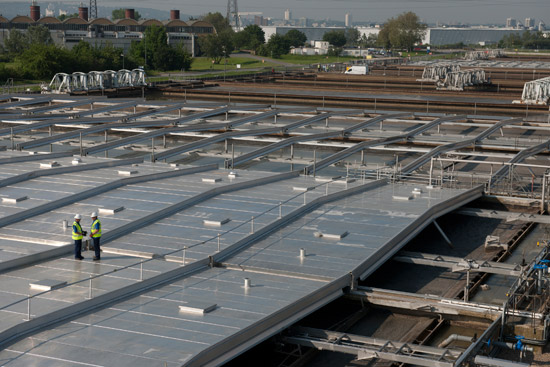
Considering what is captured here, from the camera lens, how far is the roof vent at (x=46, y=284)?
1714 centimetres

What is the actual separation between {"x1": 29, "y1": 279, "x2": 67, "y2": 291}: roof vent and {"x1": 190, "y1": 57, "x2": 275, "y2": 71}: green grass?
9395cm

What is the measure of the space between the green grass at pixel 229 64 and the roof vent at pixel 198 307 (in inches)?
3722

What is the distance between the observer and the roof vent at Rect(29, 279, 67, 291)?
1714cm

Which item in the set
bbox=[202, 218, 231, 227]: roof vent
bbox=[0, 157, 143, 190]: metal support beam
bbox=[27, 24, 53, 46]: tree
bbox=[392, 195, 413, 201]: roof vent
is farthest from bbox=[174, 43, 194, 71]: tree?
bbox=[202, 218, 231, 227]: roof vent

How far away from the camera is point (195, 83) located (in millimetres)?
76312

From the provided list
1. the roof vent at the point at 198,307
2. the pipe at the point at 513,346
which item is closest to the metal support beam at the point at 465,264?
the pipe at the point at 513,346

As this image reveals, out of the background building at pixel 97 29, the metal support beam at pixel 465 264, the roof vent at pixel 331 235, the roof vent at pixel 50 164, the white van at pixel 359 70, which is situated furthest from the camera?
the background building at pixel 97 29

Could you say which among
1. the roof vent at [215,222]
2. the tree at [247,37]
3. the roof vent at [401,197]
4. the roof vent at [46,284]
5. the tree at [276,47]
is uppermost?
the tree at [247,37]

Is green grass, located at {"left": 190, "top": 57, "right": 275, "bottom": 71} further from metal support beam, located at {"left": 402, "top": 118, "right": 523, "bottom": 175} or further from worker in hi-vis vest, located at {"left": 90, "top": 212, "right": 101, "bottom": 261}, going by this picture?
worker in hi-vis vest, located at {"left": 90, "top": 212, "right": 101, "bottom": 261}

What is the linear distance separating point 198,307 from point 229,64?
112 metres

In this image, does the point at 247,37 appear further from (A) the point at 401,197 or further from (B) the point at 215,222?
(B) the point at 215,222

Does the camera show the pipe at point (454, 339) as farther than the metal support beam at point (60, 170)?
No

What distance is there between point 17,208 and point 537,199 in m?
18.9

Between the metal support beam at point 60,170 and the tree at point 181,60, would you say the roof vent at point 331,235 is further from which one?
the tree at point 181,60
